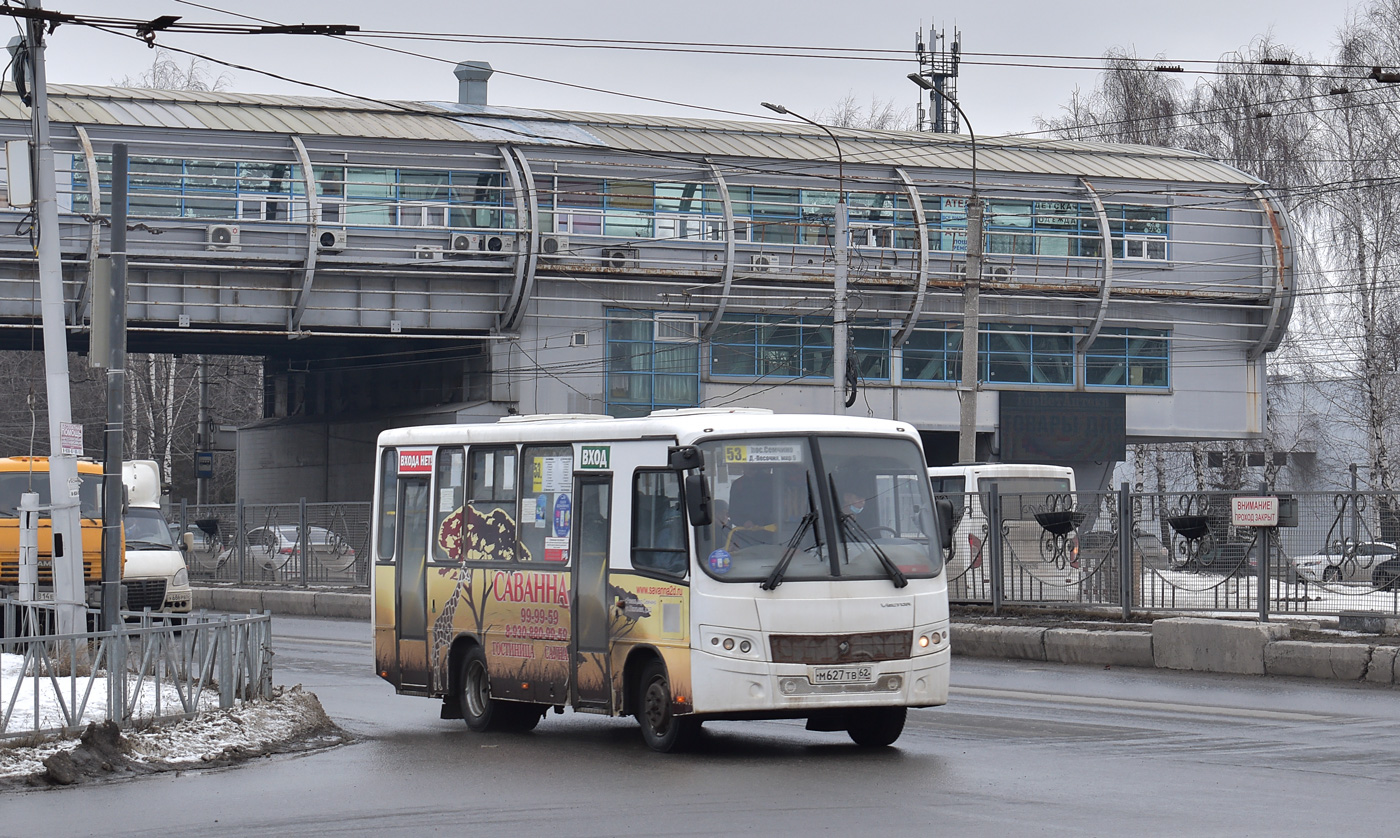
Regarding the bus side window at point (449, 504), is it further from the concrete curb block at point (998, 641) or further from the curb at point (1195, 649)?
the concrete curb block at point (998, 641)

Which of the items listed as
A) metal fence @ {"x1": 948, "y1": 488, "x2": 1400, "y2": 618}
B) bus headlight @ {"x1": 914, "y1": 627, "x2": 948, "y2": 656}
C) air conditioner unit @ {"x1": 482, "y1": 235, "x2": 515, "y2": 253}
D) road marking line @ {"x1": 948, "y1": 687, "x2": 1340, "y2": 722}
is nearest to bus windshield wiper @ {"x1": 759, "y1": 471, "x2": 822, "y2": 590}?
bus headlight @ {"x1": 914, "y1": 627, "x2": 948, "y2": 656}

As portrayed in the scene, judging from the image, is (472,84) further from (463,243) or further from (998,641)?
(998,641)

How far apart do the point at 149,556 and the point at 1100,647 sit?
14157 millimetres

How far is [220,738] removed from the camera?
1258 cm

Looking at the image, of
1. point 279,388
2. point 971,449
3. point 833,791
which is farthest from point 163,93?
point 833,791

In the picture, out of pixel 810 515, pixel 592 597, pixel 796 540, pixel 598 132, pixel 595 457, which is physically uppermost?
pixel 598 132

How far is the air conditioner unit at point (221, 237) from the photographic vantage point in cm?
4212

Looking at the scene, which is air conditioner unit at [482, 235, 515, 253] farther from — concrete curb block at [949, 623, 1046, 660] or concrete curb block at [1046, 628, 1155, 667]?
concrete curb block at [1046, 628, 1155, 667]

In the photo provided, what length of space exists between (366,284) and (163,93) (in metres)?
7.40

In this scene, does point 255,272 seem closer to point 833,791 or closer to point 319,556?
point 319,556

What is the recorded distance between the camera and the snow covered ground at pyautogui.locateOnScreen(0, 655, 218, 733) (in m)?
→ 11.6

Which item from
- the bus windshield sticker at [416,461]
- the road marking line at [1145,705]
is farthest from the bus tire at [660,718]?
the road marking line at [1145,705]

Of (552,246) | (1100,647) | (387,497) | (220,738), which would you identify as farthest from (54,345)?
(552,246)

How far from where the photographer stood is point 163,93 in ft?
149
